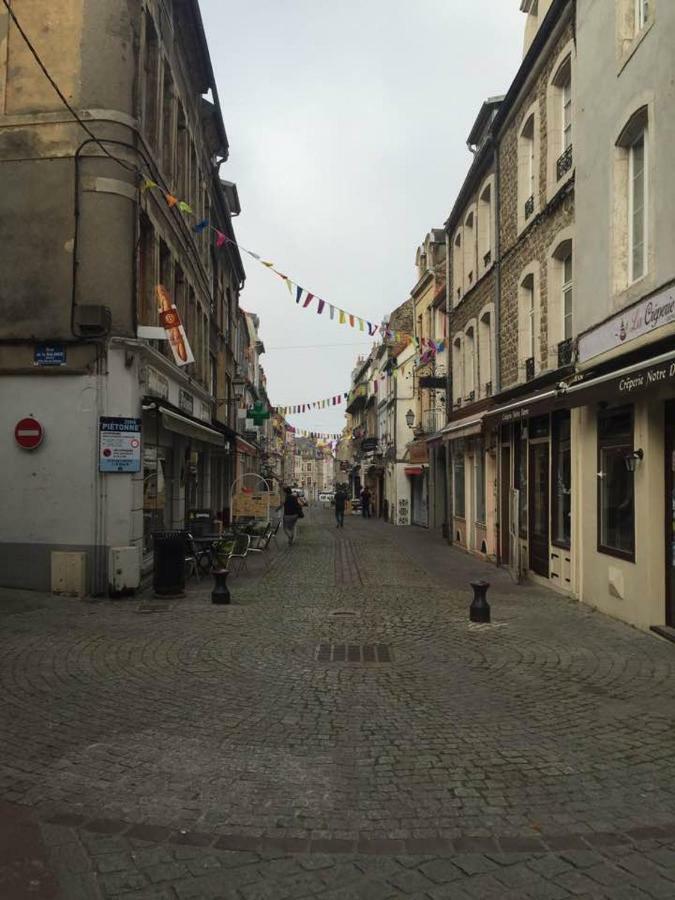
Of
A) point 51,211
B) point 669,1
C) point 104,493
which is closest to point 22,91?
point 51,211

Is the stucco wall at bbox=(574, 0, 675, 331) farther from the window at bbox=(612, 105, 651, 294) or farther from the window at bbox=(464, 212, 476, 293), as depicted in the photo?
the window at bbox=(464, 212, 476, 293)

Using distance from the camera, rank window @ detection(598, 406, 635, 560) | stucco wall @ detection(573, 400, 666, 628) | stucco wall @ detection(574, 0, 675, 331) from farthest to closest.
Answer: window @ detection(598, 406, 635, 560) < stucco wall @ detection(573, 400, 666, 628) < stucco wall @ detection(574, 0, 675, 331)

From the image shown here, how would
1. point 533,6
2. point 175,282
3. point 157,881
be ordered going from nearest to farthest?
point 157,881, point 533,6, point 175,282

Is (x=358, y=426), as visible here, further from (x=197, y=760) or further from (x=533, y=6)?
(x=197, y=760)

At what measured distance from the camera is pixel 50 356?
35.4ft

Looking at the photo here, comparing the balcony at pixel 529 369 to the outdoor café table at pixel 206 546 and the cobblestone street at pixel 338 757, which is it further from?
the outdoor café table at pixel 206 546

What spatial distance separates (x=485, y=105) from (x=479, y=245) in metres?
3.29

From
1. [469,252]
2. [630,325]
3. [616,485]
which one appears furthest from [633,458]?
[469,252]

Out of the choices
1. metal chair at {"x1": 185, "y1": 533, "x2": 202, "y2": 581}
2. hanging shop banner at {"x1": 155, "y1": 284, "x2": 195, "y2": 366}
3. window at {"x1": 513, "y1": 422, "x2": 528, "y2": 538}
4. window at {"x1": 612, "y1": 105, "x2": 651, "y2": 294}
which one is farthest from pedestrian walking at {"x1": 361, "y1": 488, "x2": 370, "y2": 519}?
window at {"x1": 612, "y1": 105, "x2": 651, "y2": 294}

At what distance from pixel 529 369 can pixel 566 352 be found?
197 centimetres

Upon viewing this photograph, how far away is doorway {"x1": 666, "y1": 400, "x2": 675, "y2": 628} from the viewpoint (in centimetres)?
809

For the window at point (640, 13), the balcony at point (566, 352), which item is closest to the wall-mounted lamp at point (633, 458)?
the balcony at point (566, 352)

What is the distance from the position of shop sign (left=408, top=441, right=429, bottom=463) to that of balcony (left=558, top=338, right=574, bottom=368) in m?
18.9

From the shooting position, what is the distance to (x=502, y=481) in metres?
15.7
